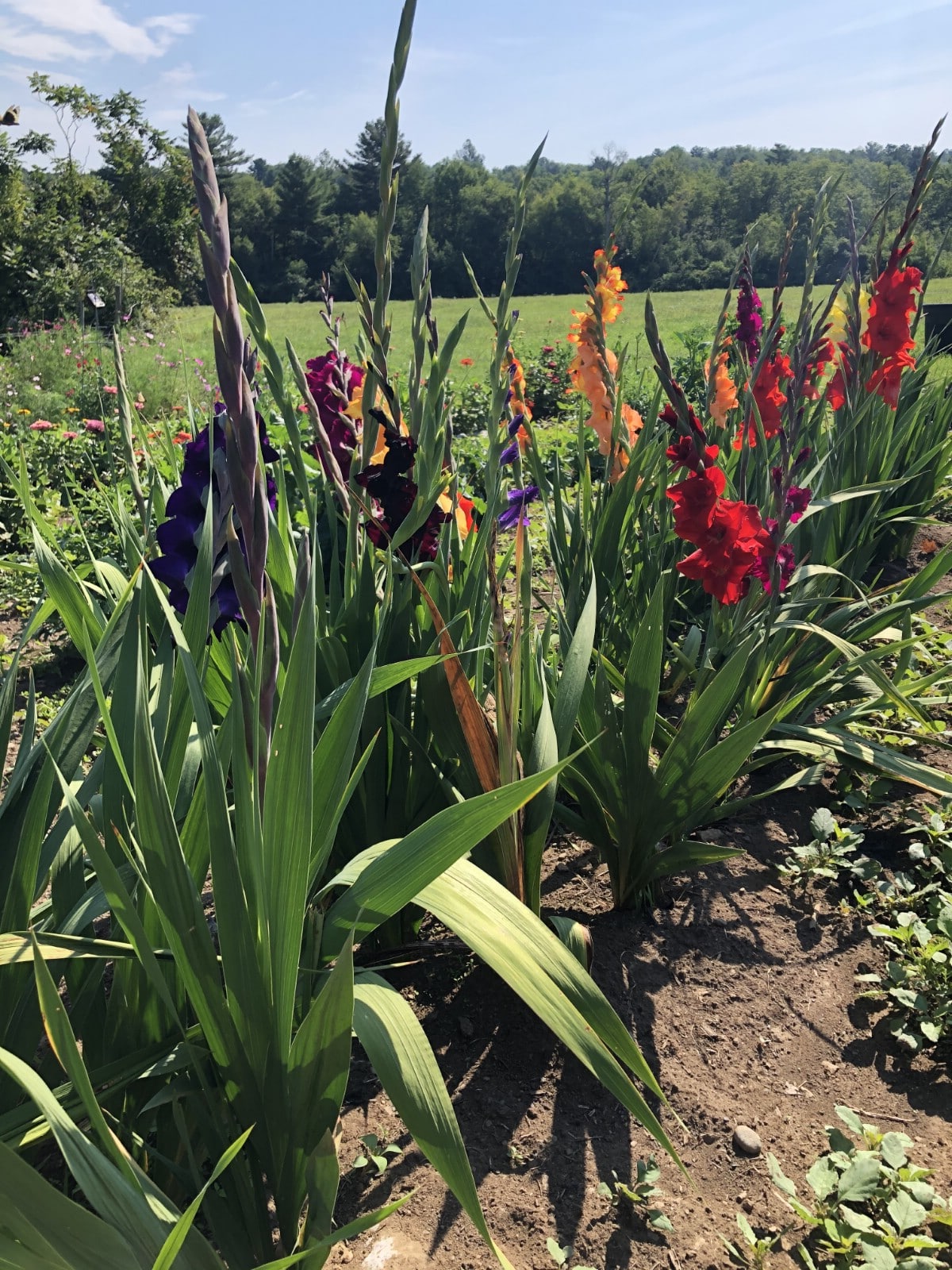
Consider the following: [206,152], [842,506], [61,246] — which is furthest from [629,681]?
[61,246]

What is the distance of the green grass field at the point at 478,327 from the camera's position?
1010 cm

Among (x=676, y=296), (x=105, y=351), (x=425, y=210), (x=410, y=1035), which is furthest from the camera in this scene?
(x=676, y=296)

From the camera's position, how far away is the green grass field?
1010 cm

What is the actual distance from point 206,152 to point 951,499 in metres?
4.12

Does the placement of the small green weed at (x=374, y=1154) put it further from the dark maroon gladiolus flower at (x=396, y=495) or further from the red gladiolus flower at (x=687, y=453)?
the red gladiolus flower at (x=687, y=453)

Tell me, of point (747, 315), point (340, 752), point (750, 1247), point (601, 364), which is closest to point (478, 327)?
point (747, 315)

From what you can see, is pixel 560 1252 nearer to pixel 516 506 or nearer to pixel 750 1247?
pixel 750 1247

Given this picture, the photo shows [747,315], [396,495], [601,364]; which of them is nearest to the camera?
[396,495]

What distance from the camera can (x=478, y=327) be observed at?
18.3 meters

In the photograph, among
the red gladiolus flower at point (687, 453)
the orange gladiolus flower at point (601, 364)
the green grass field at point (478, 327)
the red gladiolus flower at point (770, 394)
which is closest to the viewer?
the red gladiolus flower at point (687, 453)

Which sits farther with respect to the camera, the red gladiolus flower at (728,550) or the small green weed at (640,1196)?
the red gladiolus flower at (728,550)

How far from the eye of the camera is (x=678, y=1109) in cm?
130

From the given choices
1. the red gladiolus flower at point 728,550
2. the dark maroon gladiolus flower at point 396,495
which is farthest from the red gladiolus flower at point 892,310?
the dark maroon gladiolus flower at point 396,495

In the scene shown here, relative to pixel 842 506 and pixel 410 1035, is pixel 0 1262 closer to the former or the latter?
pixel 410 1035
